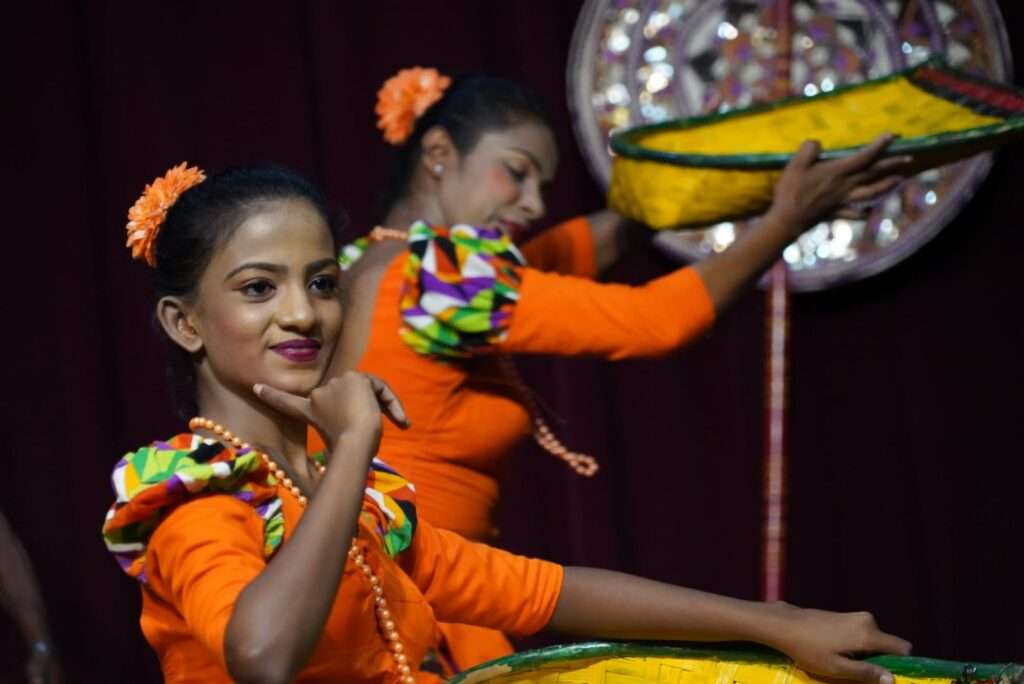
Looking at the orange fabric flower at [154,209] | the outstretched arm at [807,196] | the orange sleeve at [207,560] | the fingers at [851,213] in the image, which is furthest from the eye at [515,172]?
the orange sleeve at [207,560]

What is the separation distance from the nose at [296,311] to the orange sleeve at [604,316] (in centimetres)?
63

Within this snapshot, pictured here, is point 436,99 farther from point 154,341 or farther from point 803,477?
point 803,477

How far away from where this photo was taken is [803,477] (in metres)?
2.99

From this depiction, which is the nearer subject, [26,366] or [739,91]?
[26,366]

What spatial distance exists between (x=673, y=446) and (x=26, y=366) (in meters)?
1.13

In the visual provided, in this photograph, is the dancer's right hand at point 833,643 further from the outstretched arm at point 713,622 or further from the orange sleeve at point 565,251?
the orange sleeve at point 565,251

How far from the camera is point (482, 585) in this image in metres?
1.53

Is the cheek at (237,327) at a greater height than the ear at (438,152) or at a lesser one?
lesser

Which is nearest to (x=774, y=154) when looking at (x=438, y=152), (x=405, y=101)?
(x=438, y=152)

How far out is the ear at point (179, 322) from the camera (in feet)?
4.84

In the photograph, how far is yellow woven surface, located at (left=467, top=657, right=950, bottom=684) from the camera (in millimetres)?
1412

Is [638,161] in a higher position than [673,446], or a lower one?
higher

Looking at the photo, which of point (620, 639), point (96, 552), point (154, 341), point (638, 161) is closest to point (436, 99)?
point (638, 161)

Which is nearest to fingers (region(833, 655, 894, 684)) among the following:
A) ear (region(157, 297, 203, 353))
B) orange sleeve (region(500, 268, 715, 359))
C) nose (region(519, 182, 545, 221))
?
ear (region(157, 297, 203, 353))
